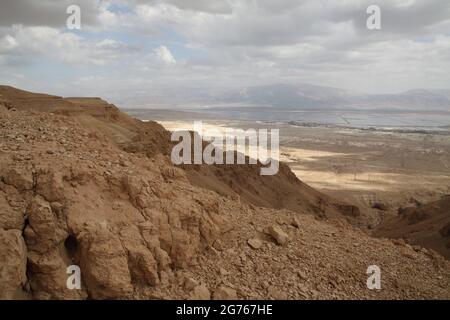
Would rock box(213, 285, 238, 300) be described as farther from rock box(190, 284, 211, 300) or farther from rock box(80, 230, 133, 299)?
rock box(80, 230, 133, 299)

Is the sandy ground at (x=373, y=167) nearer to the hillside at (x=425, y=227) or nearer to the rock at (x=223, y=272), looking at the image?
the hillside at (x=425, y=227)

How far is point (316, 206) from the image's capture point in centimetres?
1948

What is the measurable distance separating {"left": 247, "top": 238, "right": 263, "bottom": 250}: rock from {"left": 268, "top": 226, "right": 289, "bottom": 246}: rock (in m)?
0.30

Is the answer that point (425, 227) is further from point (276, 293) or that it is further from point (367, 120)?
point (367, 120)

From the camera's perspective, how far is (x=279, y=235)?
700cm

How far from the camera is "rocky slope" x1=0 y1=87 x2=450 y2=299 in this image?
17.1ft

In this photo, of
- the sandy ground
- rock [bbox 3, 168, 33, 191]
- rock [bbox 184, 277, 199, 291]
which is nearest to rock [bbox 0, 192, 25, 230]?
rock [bbox 3, 168, 33, 191]

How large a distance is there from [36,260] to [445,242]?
1124 cm

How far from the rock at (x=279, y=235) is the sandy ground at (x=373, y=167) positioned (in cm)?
1296

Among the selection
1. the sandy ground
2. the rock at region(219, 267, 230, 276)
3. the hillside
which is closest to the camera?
the rock at region(219, 267, 230, 276)

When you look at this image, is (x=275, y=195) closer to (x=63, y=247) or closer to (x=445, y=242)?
(x=445, y=242)

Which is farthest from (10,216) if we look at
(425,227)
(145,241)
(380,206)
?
(380,206)
